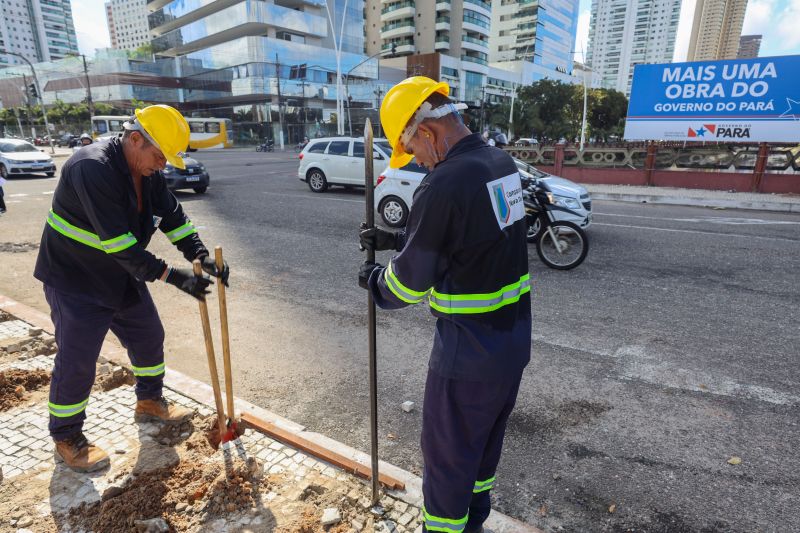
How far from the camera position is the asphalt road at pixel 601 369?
8.43ft

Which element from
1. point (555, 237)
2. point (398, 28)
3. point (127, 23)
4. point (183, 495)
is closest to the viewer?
point (183, 495)

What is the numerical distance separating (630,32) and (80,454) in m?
185

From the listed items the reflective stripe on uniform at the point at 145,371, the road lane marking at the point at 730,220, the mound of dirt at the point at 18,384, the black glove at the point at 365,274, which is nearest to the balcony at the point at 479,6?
the road lane marking at the point at 730,220

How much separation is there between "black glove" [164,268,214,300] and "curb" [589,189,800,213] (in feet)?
44.9

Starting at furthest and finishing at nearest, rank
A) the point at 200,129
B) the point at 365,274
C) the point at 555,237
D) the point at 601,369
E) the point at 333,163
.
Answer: the point at 200,129
the point at 333,163
the point at 555,237
the point at 601,369
the point at 365,274

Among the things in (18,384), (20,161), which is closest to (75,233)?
(18,384)

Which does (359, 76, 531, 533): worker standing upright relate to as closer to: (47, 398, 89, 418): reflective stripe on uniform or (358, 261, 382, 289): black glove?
(358, 261, 382, 289): black glove

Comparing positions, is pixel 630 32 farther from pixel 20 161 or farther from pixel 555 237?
pixel 555 237

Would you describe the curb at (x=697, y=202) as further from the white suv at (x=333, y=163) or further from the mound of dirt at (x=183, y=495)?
the mound of dirt at (x=183, y=495)

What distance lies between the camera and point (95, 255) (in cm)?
262

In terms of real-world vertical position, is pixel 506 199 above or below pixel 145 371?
above

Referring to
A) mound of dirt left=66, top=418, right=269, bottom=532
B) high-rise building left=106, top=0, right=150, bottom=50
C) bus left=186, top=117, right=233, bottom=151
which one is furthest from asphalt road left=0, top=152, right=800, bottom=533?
high-rise building left=106, top=0, right=150, bottom=50

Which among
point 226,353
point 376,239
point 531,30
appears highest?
point 531,30

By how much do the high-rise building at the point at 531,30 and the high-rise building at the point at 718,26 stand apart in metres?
76.9
